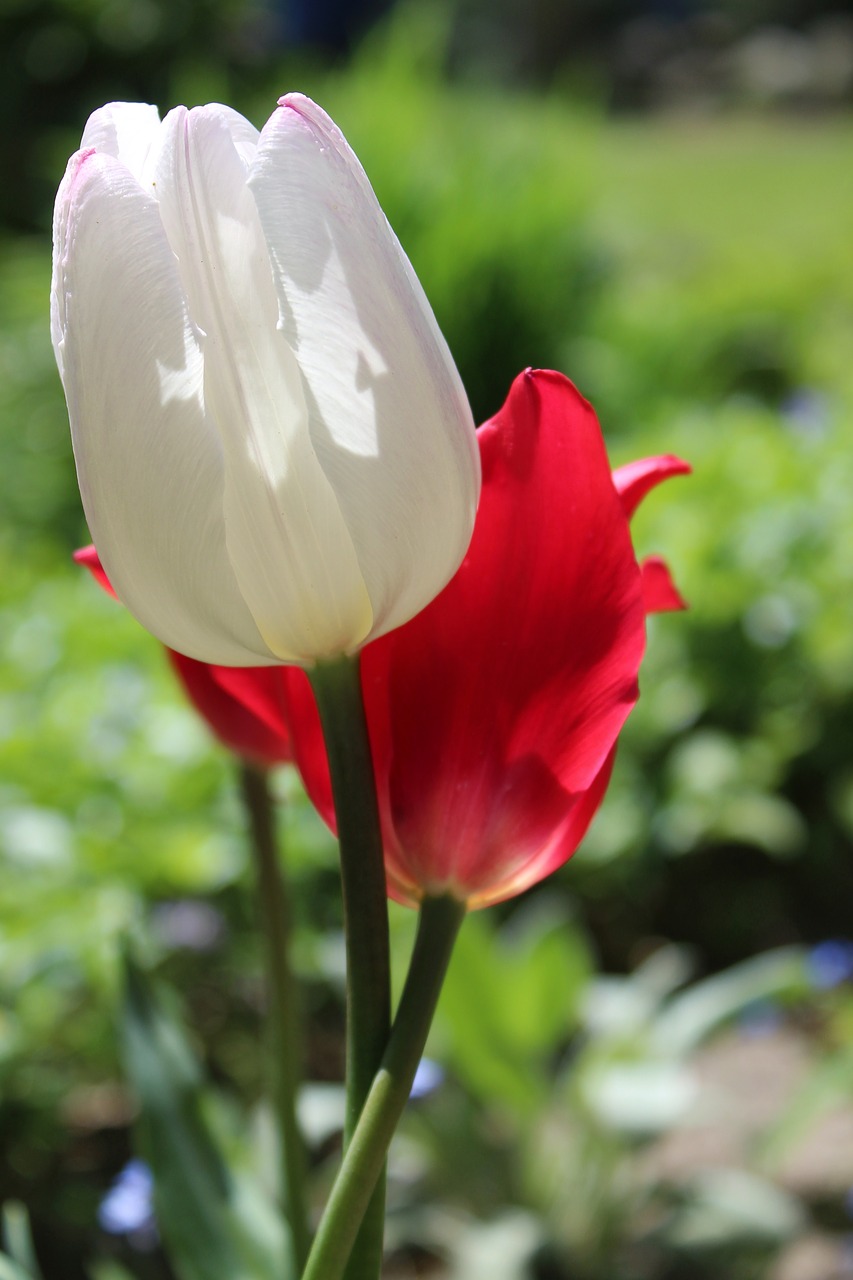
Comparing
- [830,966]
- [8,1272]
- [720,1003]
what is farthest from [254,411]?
[830,966]

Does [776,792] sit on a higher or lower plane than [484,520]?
lower

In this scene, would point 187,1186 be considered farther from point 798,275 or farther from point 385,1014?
point 798,275

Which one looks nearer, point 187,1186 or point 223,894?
point 187,1186

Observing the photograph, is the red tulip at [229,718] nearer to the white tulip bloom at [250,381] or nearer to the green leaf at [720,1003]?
the white tulip bloom at [250,381]

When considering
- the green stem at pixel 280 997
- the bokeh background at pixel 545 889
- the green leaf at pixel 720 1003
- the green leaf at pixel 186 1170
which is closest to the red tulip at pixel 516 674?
the green stem at pixel 280 997

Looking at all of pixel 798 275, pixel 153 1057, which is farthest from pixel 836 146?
pixel 153 1057

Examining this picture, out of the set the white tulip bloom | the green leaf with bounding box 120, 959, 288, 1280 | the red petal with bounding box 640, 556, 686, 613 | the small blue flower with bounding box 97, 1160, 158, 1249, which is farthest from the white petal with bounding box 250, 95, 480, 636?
the small blue flower with bounding box 97, 1160, 158, 1249

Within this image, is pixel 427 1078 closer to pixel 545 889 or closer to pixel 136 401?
pixel 545 889
